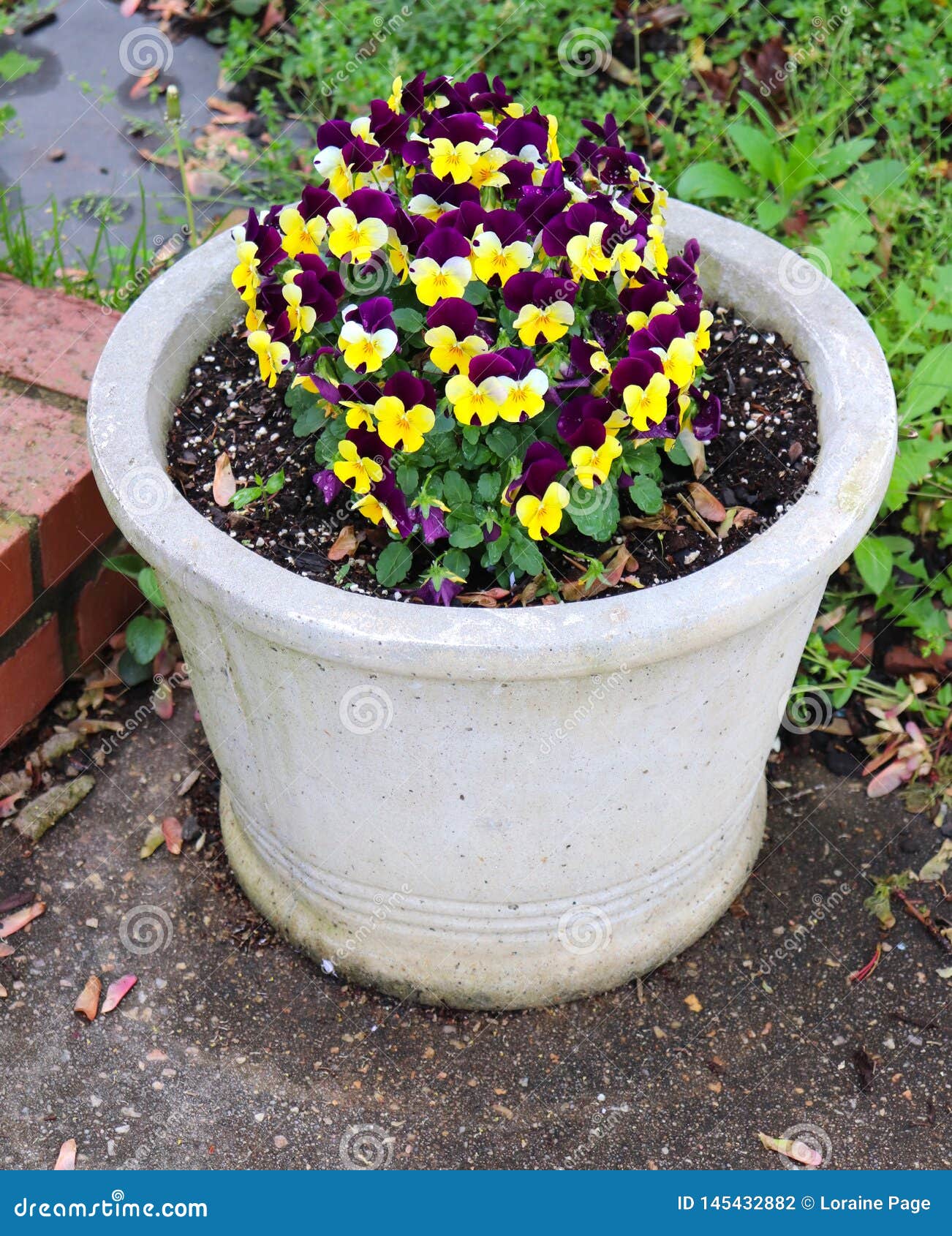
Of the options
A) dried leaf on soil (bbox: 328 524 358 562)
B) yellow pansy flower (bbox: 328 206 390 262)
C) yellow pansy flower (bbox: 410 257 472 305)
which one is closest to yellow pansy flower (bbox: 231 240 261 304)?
yellow pansy flower (bbox: 328 206 390 262)

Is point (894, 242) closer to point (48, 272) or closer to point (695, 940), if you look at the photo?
point (695, 940)

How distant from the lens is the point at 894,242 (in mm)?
2840

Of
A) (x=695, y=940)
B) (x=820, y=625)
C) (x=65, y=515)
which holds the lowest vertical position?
(x=695, y=940)

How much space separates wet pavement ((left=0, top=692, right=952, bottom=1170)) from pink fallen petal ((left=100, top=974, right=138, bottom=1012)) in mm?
11

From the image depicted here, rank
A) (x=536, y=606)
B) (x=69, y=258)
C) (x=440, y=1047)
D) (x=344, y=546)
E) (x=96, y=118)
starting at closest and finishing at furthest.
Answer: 1. (x=536, y=606)
2. (x=344, y=546)
3. (x=440, y=1047)
4. (x=69, y=258)
5. (x=96, y=118)

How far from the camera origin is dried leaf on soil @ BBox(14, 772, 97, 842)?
2.33 metres

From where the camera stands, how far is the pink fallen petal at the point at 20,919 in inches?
86.7

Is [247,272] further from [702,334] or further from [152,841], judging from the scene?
[152,841]

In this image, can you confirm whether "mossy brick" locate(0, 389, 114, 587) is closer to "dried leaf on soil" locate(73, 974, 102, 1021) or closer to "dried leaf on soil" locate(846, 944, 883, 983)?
"dried leaf on soil" locate(73, 974, 102, 1021)

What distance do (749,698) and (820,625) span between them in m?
0.80

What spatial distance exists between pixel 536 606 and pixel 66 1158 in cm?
107

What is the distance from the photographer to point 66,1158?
1.93 meters

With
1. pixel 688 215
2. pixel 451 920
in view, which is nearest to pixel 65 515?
pixel 451 920

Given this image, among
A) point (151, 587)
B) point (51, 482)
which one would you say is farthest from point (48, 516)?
point (151, 587)
